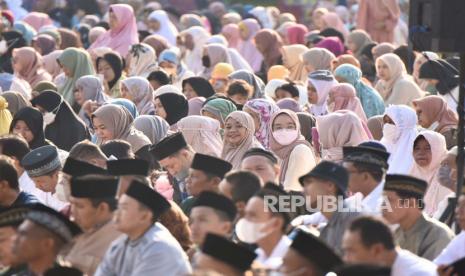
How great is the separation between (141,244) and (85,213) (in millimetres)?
547

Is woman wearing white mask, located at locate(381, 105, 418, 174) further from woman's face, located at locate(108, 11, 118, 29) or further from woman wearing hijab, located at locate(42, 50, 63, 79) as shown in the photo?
woman's face, located at locate(108, 11, 118, 29)

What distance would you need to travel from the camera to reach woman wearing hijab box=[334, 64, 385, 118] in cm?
1680

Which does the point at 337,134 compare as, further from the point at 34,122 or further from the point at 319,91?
the point at 319,91

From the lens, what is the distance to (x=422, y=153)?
40.5 ft

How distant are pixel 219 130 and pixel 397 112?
1432 millimetres

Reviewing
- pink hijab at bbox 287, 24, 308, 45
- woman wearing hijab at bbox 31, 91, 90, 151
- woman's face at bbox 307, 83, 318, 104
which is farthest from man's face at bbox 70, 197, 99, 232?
pink hijab at bbox 287, 24, 308, 45

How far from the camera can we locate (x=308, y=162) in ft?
40.3

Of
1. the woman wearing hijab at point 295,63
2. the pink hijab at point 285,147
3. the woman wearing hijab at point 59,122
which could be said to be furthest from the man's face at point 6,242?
the woman wearing hijab at point 295,63

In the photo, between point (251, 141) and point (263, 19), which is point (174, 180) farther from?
point (263, 19)

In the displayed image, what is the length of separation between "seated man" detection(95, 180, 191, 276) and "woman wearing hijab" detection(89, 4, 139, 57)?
12.6 meters

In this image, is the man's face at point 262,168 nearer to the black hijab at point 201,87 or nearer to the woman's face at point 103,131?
the woman's face at point 103,131

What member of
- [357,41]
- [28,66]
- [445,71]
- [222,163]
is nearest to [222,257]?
[222,163]

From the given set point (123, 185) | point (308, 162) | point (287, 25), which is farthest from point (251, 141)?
point (287, 25)

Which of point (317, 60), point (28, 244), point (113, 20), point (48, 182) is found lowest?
point (113, 20)
